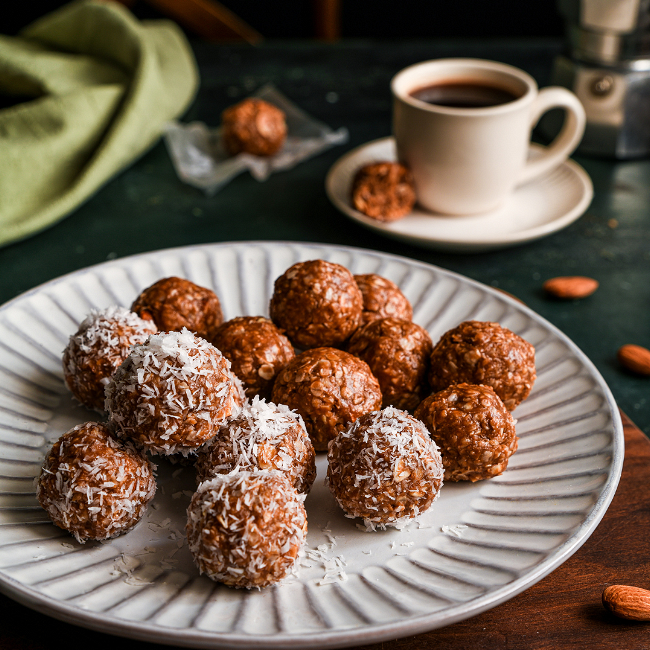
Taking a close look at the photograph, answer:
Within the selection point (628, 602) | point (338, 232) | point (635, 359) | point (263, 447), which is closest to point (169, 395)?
point (263, 447)

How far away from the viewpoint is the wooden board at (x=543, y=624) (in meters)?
1.03

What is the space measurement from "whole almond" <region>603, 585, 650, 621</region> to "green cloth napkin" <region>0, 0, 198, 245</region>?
1.68 metres

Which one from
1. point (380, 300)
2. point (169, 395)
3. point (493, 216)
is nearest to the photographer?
point (169, 395)

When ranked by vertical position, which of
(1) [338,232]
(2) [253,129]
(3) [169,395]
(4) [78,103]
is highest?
(3) [169,395]

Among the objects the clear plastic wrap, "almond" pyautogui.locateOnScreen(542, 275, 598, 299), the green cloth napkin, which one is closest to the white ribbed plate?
"almond" pyautogui.locateOnScreen(542, 275, 598, 299)

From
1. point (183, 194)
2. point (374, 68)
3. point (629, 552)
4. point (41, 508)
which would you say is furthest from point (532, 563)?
point (374, 68)

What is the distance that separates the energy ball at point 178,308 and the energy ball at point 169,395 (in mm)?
249

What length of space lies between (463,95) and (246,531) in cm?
158

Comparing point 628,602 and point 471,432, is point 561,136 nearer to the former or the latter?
point 471,432

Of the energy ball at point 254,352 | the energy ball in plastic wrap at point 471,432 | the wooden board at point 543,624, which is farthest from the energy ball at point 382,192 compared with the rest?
the wooden board at point 543,624

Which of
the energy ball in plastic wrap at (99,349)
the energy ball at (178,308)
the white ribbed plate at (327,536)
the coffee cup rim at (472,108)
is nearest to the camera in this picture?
the white ribbed plate at (327,536)

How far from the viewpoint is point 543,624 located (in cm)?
106

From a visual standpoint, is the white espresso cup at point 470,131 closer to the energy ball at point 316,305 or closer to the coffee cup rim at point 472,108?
the coffee cup rim at point 472,108

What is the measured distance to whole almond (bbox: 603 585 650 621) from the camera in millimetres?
1048
